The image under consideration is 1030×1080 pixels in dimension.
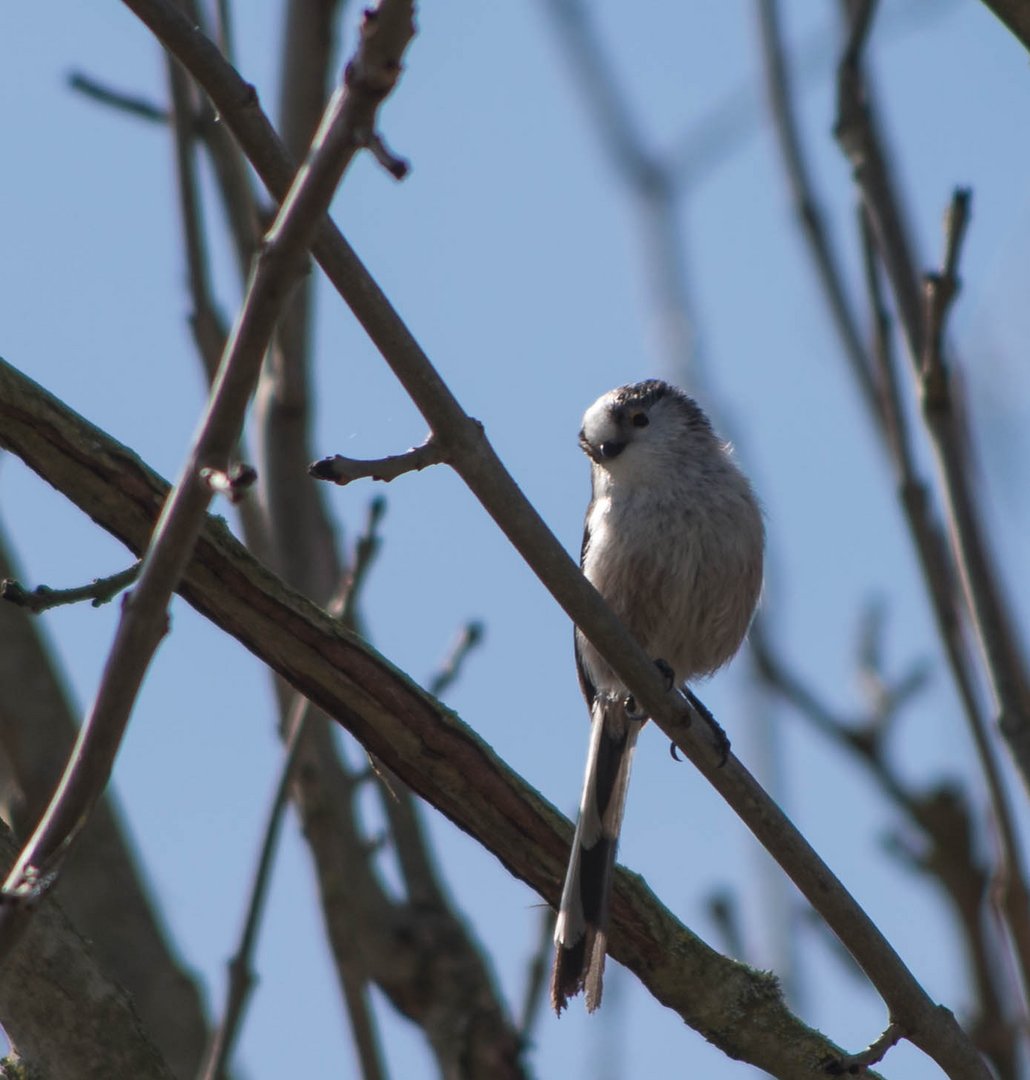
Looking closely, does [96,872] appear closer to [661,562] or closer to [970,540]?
[661,562]

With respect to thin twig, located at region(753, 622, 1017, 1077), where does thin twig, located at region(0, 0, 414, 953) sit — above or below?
below

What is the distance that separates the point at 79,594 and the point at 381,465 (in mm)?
522

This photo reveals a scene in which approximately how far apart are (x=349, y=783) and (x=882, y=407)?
185cm

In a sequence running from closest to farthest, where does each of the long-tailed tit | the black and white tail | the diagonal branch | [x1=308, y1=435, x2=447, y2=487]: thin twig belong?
[x1=308, y1=435, x2=447, y2=487]: thin twig
the diagonal branch
the black and white tail
the long-tailed tit

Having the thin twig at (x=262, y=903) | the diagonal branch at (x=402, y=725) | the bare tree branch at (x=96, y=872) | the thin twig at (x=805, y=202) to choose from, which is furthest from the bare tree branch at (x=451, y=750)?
the thin twig at (x=805, y=202)

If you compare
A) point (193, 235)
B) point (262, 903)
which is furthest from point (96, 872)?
point (193, 235)

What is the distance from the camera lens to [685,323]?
15.1 feet

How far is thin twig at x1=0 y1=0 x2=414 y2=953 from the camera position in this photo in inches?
73.5

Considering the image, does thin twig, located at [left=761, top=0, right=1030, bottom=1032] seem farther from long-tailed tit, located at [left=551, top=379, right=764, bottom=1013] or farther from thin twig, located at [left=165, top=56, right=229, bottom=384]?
thin twig, located at [left=165, top=56, right=229, bottom=384]

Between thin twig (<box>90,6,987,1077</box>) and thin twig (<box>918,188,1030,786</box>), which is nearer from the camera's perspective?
thin twig (<box>90,6,987,1077</box>)

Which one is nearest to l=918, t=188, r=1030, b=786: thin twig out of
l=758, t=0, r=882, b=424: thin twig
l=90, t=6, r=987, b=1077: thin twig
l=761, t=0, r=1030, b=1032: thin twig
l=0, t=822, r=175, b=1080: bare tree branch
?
l=761, t=0, r=1030, b=1032: thin twig

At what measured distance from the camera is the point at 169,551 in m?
1.90

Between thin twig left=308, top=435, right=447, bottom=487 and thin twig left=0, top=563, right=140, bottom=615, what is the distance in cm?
33

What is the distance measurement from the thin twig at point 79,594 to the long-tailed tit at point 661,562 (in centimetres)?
196
